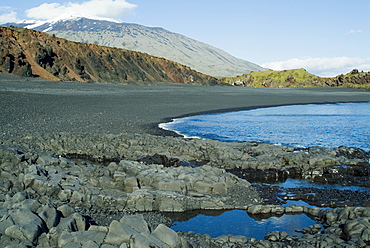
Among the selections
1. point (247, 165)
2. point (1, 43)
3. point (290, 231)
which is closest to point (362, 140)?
point (247, 165)

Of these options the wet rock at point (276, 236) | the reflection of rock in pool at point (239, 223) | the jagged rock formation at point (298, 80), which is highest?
the jagged rock formation at point (298, 80)

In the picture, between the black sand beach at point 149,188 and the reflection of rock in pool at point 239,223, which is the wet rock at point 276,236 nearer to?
the black sand beach at point 149,188

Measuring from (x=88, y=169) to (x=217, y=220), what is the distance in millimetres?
3890

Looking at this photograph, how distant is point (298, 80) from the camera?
10544cm

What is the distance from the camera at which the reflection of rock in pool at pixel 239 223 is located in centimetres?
691

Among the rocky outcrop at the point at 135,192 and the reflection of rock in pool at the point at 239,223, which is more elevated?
the rocky outcrop at the point at 135,192

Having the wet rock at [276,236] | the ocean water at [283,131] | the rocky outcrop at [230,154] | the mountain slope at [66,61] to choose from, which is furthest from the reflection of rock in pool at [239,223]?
the mountain slope at [66,61]

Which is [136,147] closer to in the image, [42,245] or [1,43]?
[42,245]

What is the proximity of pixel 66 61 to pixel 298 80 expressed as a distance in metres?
71.9

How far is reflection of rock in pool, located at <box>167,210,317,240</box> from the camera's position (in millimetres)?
6910

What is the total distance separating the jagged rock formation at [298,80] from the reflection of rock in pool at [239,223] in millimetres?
89473

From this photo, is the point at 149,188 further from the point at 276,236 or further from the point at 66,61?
the point at 66,61

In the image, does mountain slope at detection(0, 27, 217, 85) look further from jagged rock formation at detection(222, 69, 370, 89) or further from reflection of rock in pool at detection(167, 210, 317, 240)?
reflection of rock in pool at detection(167, 210, 317, 240)

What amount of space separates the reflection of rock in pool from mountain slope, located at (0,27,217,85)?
42593 millimetres
